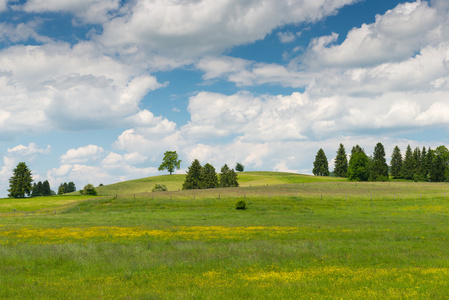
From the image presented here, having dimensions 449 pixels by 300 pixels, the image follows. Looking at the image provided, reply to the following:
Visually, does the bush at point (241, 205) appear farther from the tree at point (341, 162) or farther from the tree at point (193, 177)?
the tree at point (341, 162)

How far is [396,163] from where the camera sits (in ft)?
549

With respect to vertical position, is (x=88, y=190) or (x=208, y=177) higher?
(x=208, y=177)

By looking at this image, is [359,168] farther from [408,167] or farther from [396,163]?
[396,163]

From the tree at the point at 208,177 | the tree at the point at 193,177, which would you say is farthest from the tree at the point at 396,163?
the tree at the point at 193,177

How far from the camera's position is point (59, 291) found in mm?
11195

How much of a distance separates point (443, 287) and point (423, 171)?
160 m

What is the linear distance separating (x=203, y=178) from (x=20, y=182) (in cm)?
5721

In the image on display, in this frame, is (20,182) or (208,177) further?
(208,177)

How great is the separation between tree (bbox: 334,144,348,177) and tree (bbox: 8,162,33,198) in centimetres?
12923

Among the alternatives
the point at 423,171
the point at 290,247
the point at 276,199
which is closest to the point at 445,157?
the point at 423,171

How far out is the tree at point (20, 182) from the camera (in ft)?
348

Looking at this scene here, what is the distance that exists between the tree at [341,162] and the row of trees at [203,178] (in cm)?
6679

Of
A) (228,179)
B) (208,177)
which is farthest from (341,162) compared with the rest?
(208,177)

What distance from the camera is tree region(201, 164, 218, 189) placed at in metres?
115
